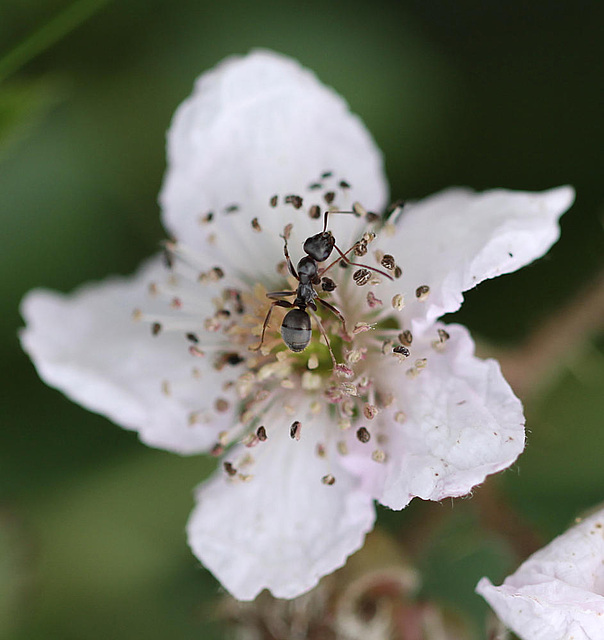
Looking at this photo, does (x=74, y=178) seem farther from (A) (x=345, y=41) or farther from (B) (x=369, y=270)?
(B) (x=369, y=270)

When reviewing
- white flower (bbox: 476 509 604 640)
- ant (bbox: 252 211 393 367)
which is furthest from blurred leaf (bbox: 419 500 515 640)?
ant (bbox: 252 211 393 367)

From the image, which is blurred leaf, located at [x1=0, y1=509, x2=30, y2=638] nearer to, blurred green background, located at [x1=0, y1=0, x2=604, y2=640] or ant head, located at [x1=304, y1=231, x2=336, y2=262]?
blurred green background, located at [x1=0, y1=0, x2=604, y2=640]

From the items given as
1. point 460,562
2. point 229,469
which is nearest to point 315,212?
point 229,469

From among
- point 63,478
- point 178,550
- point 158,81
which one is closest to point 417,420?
point 178,550

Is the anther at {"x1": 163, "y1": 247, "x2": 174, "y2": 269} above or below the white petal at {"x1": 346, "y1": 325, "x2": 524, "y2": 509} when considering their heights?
above

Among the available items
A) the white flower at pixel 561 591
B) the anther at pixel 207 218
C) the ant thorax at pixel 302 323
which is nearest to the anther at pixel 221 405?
the ant thorax at pixel 302 323

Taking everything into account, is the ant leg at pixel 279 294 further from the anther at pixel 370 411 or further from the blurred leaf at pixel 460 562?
the blurred leaf at pixel 460 562
